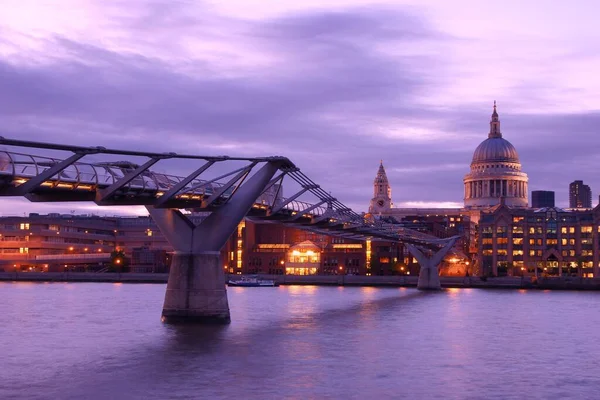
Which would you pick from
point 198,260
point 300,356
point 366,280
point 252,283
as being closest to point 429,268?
point 366,280

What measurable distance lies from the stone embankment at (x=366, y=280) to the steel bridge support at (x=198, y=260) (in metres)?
107

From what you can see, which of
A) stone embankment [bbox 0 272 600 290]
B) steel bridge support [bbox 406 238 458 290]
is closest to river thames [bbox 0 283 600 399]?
steel bridge support [bbox 406 238 458 290]

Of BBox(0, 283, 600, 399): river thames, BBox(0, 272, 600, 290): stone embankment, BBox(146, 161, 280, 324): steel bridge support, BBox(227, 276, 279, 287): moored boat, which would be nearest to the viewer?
BBox(0, 283, 600, 399): river thames

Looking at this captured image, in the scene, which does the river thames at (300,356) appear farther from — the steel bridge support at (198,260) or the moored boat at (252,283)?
the moored boat at (252,283)

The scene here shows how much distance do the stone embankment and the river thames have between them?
78.9 m

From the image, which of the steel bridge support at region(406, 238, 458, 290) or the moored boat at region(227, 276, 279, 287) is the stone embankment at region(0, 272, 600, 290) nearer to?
the moored boat at region(227, 276, 279, 287)

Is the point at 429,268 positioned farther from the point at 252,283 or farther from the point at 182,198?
the point at 182,198

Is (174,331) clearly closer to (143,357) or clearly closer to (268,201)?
(143,357)

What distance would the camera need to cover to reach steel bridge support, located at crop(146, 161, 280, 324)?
64.4 m

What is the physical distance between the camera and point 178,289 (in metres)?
64.9

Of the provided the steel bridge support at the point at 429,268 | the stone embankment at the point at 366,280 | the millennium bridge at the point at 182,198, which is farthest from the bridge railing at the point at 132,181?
the stone embankment at the point at 366,280

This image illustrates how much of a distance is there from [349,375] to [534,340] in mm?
22043

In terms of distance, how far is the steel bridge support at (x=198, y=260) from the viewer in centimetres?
6438

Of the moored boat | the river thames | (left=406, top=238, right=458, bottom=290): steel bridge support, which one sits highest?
(left=406, top=238, right=458, bottom=290): steel bridge support
